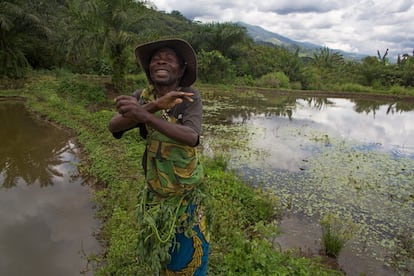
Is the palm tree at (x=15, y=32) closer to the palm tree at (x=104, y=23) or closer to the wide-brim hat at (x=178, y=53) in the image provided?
the palm tree at (x=104, y=23)

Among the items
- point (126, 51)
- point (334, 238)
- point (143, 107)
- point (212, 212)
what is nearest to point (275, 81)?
point (126, 51)

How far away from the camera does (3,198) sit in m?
3.95

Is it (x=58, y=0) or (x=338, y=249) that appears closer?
(x=338, y=249)

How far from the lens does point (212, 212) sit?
1.62m

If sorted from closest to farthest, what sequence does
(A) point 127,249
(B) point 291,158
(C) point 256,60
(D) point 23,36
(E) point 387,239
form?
(A) point 127,249
(E) point 387,239
(B) point 291,158
(D) point 23,36
(C) point 256,60

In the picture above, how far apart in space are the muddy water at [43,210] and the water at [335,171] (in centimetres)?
242

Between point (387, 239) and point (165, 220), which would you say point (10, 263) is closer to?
point (165, 220)

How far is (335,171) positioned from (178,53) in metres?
5.41

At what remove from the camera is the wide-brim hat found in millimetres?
1386

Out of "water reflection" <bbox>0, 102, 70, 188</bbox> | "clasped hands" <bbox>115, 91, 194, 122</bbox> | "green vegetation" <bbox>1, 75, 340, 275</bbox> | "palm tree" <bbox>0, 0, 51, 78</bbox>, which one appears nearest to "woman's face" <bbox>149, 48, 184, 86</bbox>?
"clasped hands" <bbox>115, 91, 194, 122</bbox>

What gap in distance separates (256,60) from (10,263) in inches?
948

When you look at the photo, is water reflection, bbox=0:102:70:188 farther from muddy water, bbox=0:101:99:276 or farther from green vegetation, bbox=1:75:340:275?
green vegetation, bbox=1:75:340:275

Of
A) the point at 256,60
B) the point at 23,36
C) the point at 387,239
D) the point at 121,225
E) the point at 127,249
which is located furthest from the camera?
the point at 256,60

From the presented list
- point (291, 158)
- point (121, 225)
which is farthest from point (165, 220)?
point (291, 158)
